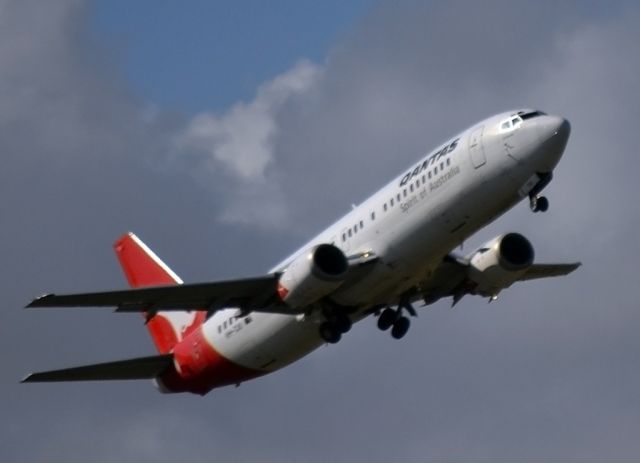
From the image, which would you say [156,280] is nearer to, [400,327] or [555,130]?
[400,327]

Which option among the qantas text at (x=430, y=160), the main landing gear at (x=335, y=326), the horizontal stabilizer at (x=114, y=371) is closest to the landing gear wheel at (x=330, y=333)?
the main landing gear at (x=335, y=326)

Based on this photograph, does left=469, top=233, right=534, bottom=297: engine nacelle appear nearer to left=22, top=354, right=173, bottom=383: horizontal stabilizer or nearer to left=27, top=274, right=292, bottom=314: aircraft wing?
left=27, top=274, right=292, bottom=314: aircraft wing

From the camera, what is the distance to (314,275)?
63.9m

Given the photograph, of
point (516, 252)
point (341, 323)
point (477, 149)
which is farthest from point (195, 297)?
point (516, 252)

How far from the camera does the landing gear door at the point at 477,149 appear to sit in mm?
62312

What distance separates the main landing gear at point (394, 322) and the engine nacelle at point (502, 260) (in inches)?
113

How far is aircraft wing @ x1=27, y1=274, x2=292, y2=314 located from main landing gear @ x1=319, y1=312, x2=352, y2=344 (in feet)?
5.12

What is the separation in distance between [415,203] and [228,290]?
7.20 m

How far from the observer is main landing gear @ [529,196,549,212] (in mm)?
61875

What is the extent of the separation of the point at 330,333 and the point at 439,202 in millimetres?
6301

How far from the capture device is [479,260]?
68.9 m

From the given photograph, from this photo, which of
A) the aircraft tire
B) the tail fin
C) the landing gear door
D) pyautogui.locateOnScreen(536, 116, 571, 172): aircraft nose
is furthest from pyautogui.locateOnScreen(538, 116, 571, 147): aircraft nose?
the tail fin

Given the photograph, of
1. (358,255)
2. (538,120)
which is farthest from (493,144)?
(358,255)

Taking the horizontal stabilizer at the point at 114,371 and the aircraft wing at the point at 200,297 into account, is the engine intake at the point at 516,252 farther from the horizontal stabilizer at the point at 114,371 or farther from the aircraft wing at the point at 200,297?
the horizontal stabilizer at the point at 114,371
